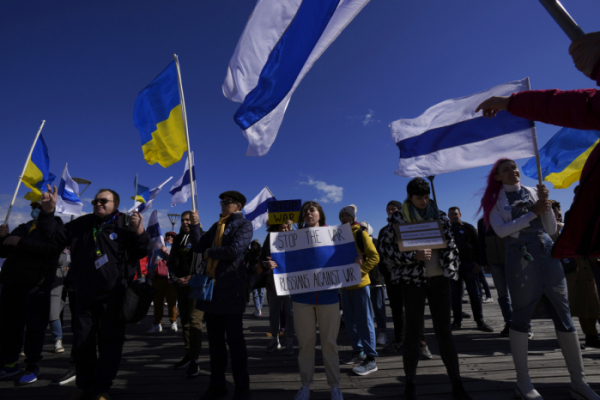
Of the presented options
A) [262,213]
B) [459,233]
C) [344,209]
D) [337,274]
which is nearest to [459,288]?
[459,233]

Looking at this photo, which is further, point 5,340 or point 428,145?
point 428,145

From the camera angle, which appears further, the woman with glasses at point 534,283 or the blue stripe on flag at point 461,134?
the blue stripe on flag at point 461,134

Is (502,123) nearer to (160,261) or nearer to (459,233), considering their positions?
(459,233)

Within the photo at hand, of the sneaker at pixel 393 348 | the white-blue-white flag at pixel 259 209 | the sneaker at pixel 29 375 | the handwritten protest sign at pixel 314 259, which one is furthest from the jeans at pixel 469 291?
the sneaker at pixel 29 375

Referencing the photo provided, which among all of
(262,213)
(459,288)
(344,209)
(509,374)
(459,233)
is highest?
(262,213)

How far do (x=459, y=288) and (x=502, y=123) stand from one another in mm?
3551

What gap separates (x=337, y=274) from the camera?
331 cm

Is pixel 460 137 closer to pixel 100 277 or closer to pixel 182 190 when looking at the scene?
pixel 100 277

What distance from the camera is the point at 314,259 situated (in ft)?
11.0

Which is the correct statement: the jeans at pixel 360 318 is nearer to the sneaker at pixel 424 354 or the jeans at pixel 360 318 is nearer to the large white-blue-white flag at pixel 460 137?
the sneaker at pixel 424 354

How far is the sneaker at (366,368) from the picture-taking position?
12.3ft

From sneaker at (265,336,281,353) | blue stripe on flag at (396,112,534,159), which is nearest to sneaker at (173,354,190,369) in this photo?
sneaker at (265,336,281,353)

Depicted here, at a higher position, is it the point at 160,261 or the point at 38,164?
the point at 38,164

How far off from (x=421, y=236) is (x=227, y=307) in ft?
6.90
